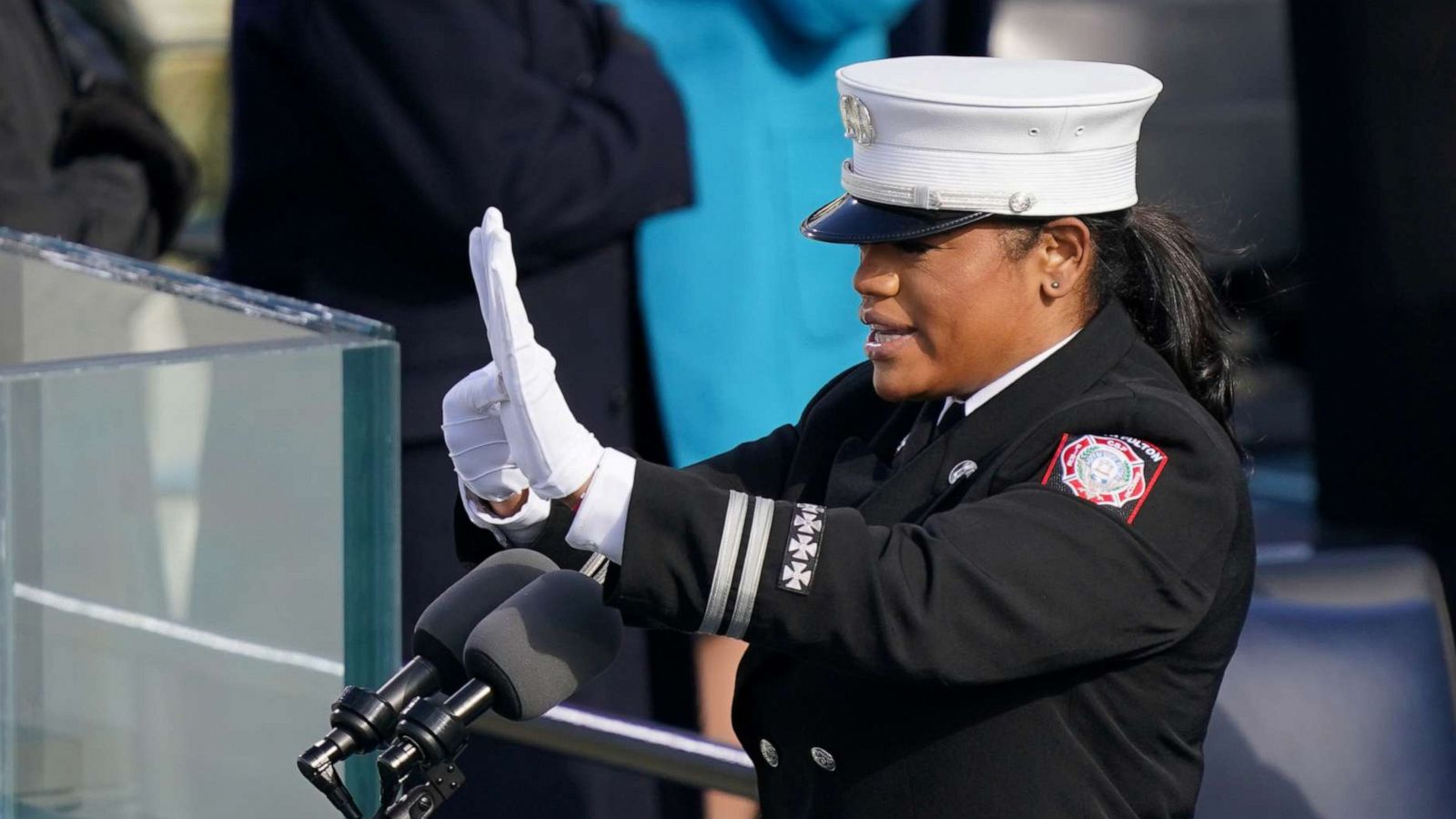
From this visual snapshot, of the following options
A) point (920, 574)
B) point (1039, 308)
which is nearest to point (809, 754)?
point (920, 574)

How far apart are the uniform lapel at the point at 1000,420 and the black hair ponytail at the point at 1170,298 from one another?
44 millimetres

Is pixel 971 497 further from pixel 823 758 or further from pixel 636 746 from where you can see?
pixel 636 746

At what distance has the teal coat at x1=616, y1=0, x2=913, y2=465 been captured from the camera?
288 cm

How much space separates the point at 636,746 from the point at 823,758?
2.21 ft

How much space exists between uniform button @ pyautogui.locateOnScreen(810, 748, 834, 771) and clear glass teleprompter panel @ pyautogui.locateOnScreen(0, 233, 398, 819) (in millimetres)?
622

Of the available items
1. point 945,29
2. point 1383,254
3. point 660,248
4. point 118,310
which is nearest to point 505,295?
point 118,310

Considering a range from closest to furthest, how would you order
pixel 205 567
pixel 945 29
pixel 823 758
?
pixel 823 758
pixel 205 567
pixel 945 29

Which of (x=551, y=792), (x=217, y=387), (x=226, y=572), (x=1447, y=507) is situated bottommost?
(x=551, y=792)

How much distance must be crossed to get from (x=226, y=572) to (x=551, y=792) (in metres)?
0.85

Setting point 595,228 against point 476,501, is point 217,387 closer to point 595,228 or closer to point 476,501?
point 476,501

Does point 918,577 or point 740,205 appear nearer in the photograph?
point 918,577

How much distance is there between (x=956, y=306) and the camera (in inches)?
64.6

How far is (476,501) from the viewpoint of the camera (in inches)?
67.3

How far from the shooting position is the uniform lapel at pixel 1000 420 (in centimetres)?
166
